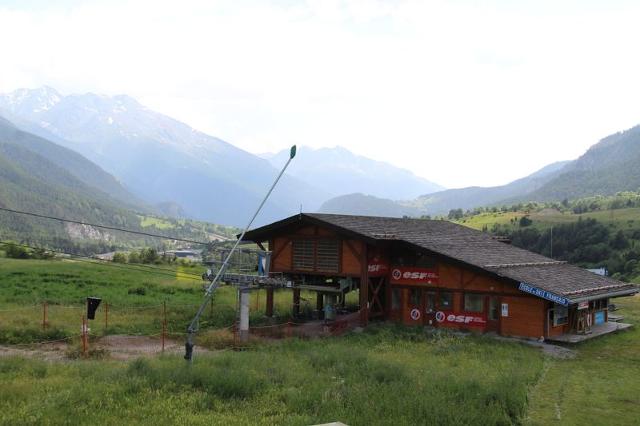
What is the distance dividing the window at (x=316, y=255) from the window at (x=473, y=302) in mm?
7487

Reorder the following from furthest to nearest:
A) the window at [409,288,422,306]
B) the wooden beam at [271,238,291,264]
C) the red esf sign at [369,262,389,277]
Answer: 1. the wooden beam at [271,238,291,264]
2. the window at [409,288,422,306]
3. the red esf sign at [369,262,389,277]

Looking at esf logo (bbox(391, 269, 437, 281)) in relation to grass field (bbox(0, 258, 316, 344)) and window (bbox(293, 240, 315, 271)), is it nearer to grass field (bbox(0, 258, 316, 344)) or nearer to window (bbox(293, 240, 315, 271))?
window (bbox(293, 240, 315, 271))

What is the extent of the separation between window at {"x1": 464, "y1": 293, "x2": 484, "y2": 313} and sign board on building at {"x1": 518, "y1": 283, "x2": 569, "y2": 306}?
10.1 feet

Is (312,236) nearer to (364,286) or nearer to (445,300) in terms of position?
(364,286)

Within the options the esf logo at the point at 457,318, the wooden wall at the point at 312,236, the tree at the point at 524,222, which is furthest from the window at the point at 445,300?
the tree at the point at 524,222

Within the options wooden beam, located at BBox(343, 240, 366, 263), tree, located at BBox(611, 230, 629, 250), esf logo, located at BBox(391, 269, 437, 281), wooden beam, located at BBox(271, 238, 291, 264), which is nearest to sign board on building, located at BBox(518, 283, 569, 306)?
esf logo, located at BBox(391, 269, 437, 281)

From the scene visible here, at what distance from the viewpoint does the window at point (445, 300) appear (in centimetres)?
3459

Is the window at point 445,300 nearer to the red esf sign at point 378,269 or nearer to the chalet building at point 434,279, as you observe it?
the chalet building at point 434,279

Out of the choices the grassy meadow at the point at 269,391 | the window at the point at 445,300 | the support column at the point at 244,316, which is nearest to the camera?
the grassy meadow at the point at 269,391

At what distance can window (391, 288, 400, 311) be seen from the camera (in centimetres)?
3697

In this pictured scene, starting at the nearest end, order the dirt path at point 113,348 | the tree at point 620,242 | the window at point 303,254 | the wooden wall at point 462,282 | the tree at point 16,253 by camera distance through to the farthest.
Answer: the dirt path at point 113,348
the wooden wall at point 462,282
the window at point 303,254
the tree at point 16,253
the tree at point 620,242

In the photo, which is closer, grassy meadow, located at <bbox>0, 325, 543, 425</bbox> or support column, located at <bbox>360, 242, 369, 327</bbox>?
grassy meadow, located at <bbox>0, 325, 543, 425</bbox>

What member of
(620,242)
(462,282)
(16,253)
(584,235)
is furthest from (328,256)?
(584,235)

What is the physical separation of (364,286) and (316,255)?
12.8ft
